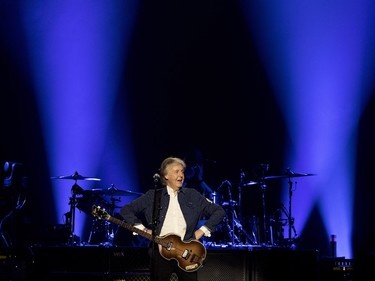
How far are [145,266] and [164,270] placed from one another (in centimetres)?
221

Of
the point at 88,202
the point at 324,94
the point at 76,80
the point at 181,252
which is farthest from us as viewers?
the point at 76,80

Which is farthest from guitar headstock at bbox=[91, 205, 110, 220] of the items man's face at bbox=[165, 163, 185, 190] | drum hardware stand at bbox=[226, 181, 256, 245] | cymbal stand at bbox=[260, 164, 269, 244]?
cymbal stand at bbox=[260, 164, 269, 244]

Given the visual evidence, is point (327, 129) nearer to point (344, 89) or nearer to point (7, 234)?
point (344, 89)

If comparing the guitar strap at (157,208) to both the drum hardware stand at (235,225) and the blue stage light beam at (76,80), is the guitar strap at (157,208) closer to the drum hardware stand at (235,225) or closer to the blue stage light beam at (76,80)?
the drum hardware stand at (235,225)

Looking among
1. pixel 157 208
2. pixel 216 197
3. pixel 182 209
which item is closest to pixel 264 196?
pixel 216 197

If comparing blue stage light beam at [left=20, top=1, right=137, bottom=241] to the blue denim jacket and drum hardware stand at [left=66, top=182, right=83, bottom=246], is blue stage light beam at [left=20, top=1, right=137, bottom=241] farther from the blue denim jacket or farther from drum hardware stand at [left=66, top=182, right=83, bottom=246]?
the blue denim jacket

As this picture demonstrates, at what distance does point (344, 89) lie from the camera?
11.8 metres

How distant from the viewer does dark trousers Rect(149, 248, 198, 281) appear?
5922mm

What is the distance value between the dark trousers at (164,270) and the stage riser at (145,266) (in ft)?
6.97

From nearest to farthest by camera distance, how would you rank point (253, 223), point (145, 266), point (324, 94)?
point (145, 266), point (253, 223), point (324, 94)

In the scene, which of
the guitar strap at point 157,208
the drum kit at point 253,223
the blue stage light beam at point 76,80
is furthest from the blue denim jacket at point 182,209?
the blue stage light beam at point 76,80

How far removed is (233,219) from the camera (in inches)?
437

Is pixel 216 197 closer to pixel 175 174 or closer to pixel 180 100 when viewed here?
pixel 180 100

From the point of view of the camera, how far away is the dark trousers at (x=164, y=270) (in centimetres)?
592
